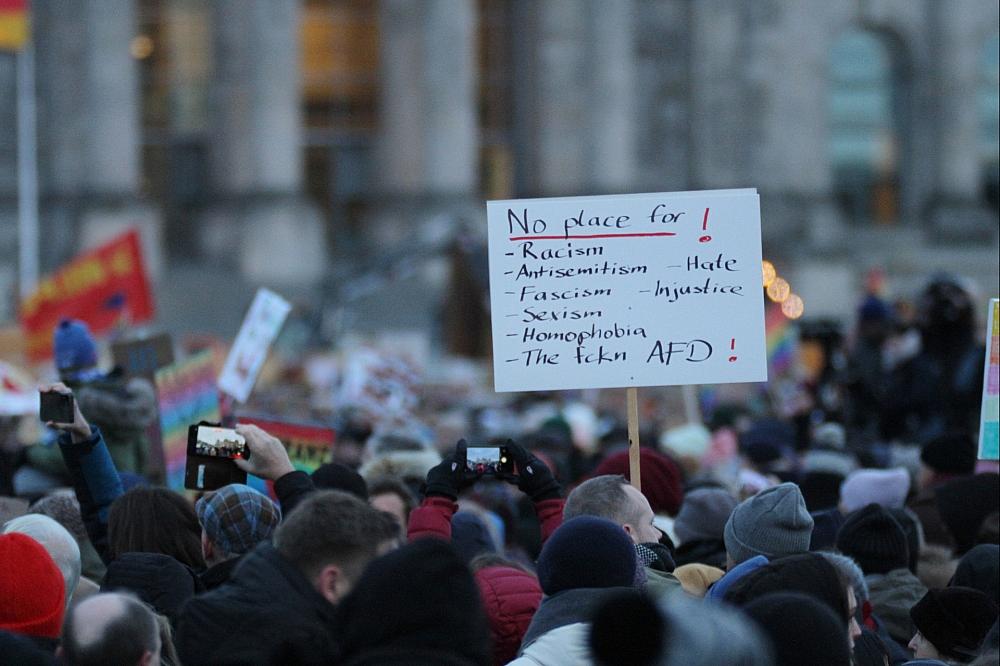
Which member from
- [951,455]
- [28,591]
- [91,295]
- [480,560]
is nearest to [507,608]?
[480,560]

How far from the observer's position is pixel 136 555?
5.80 meters

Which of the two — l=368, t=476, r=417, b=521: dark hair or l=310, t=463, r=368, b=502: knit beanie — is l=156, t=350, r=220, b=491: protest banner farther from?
l=310, t=463, r=368, b=502: knit beanie

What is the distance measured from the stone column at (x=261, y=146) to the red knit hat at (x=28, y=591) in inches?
1020

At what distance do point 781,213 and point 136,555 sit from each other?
103 ft

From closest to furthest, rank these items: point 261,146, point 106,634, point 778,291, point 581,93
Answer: point 106,634, point 778,291, point 261,146, point 581,93

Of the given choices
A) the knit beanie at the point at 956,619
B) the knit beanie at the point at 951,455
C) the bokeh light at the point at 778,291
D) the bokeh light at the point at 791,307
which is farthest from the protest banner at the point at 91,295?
the knit beanie at the point at 956,619

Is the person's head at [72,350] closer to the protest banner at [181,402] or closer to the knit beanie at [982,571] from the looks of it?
the protest banner at [181,402]

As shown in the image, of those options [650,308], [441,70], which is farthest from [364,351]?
[441,70]

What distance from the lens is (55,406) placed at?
6742 mm

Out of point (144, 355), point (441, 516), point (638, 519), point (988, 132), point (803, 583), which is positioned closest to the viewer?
point (803, 583)

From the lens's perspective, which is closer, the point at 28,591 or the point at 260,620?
the point at 260,620

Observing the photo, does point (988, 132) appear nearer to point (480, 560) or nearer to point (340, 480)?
point (340, 480)

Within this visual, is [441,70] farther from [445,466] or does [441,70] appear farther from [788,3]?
[445,466]

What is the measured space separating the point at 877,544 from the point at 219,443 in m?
2.54
